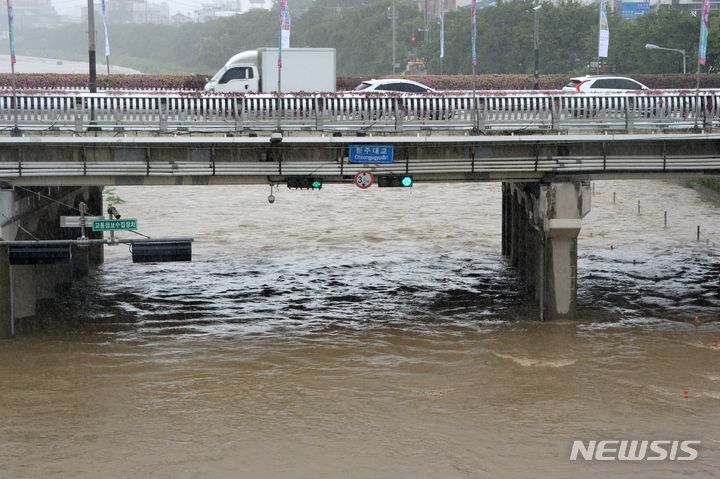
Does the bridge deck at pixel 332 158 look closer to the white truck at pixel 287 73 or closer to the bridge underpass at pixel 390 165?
the bridge underpass at pixel 390 165

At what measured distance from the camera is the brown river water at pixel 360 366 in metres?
22.2

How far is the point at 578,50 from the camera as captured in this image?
87062 mm

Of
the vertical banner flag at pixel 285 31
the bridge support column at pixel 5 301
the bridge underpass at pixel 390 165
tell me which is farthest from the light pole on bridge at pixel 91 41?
the bridge support column at pixel 5 301

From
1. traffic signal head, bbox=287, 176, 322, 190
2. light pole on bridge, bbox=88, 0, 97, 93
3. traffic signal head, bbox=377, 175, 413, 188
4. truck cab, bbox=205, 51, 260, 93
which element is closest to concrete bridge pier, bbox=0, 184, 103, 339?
light pole on bridge, bbox=88, 0, 97, 93

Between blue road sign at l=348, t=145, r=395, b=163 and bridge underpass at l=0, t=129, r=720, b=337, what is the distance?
148mm

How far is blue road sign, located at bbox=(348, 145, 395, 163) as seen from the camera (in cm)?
3000

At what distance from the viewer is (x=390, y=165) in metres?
30.6

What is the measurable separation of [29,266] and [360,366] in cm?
982

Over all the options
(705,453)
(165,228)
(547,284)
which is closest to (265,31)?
(165,228)

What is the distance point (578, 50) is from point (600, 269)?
50.0m

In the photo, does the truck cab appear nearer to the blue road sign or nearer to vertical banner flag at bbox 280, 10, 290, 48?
vertical banner flag at bbox 280, 10, 290, 48

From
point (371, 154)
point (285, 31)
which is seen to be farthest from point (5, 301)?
point (285, 31)

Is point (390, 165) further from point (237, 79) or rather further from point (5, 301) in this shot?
point (237, 79)

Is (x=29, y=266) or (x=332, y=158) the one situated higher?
(x=332, y=158)
